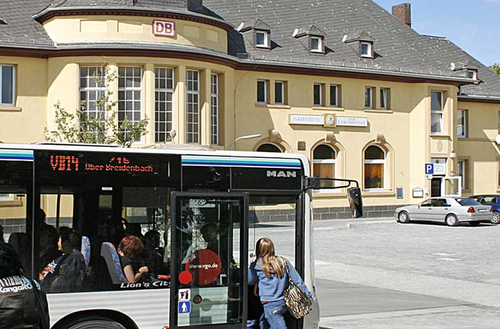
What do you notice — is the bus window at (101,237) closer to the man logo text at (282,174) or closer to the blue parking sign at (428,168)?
the man logo text at (282,174)

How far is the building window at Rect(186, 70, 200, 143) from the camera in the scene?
106 feet

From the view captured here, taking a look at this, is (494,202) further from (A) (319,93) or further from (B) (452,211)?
(A) (319,93)

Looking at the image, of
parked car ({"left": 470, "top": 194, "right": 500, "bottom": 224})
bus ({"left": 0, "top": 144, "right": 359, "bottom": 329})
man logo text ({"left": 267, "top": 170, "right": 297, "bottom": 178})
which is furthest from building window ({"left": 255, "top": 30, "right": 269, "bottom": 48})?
bus ({"left": 0, "top": 144, "right": 359, "bottom": 329})

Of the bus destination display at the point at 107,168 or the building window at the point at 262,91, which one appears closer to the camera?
the bus destination display at the point at 107,168

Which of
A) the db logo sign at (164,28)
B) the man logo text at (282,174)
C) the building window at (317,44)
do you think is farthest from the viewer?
the building window at (317,44)

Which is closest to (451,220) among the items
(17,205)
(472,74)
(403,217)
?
(403,217)

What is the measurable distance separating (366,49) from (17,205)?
115 feet

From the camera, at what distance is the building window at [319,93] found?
38.3 meters

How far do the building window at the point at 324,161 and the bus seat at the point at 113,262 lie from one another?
30934mm

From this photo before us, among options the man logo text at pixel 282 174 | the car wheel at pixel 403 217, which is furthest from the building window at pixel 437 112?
the man logo text at pixel 282 174

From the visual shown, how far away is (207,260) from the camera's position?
778 cm

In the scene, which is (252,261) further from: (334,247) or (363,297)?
(334,247)

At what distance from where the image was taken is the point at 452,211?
33.8 meters

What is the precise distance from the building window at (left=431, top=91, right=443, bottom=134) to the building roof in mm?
1337
